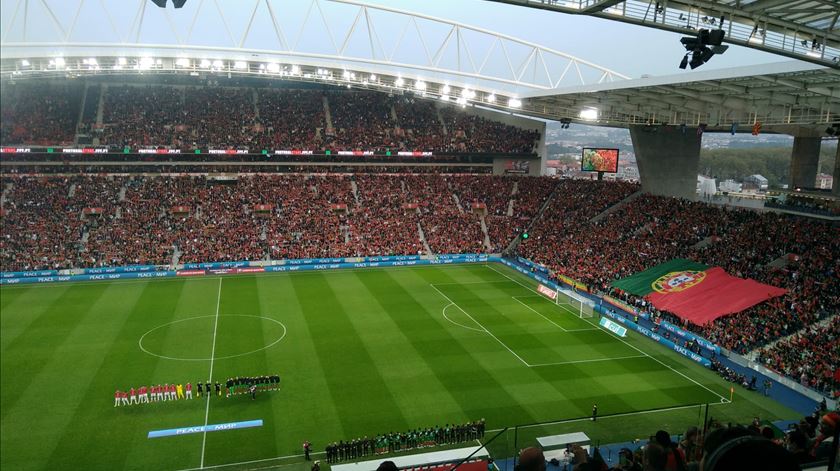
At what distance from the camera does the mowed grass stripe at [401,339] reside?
2108 cm

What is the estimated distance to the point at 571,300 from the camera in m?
35.2

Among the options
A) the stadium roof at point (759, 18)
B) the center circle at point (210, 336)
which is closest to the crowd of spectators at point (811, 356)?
the stadium roof at point (759, 18)

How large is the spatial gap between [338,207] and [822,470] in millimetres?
48484

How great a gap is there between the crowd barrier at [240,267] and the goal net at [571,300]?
1119cm

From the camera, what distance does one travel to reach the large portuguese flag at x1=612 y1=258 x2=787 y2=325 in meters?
29.0

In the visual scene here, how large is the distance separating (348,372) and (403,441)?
6.51 meters

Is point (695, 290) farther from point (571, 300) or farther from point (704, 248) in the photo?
point (571, 300)

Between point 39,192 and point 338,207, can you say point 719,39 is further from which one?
point 39,192

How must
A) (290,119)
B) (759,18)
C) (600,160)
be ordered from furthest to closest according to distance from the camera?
(290,119), (600,160), (759,18)

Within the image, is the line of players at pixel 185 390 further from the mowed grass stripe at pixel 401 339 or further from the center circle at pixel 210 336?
the mowed grass stripe at pixel 401 339

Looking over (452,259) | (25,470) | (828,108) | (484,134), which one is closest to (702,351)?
(828,108)

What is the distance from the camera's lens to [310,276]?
41.3m

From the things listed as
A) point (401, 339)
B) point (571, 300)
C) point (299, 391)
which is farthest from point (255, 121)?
point (299, 391)

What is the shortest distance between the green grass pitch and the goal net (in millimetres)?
759
